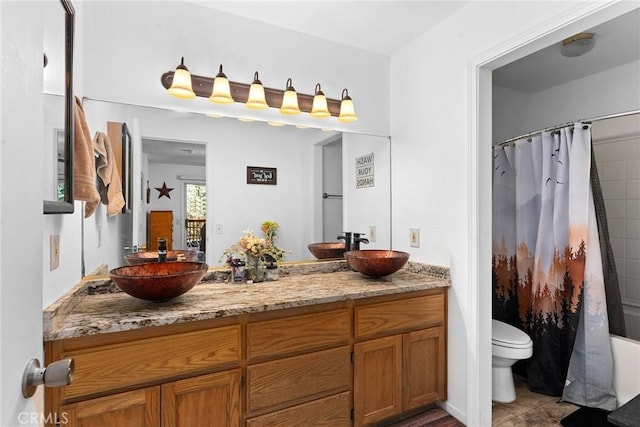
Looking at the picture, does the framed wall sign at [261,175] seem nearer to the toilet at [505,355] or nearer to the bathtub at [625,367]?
the toilet at [505,355]


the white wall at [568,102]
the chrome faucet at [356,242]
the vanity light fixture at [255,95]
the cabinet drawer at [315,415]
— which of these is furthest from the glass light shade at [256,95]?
the white wall at [568,102]

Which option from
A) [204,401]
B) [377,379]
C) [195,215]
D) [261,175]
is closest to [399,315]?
[377,379]

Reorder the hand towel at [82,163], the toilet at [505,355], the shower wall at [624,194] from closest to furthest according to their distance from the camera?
the hand towel at [82,163], the toilet at [505,355], the shower wall at [624,194]

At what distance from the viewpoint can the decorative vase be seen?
2.05 m

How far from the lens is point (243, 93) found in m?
2.15

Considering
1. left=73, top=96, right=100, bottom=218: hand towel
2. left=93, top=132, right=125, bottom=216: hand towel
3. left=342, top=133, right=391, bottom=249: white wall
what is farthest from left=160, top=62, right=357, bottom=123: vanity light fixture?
left=73, top=96, right=100, bottom=218: hand towel

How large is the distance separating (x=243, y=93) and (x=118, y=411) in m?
1.78

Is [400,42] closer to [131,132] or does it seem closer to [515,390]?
[131,132]

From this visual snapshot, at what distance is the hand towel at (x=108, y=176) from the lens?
5.65 feet

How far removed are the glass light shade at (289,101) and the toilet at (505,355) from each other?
205 centimetres

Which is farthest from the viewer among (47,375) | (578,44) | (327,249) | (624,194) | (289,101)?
(624,194)

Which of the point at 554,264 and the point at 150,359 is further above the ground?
the point at 554,264

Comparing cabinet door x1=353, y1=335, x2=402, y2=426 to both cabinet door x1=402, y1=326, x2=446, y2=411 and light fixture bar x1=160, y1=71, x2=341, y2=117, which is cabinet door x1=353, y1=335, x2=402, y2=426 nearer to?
cabinet door x1=402, y1=326, x2=446, y2=411

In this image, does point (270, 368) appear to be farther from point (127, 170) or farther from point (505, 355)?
point (505, 355)
